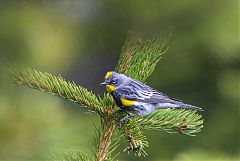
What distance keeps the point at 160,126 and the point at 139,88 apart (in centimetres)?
37

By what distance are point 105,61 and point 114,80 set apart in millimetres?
6688

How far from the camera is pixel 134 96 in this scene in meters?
2.88

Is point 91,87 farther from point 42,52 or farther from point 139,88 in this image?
point 139,88

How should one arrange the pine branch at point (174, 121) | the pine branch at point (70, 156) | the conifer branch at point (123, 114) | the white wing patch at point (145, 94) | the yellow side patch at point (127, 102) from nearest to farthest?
the pine branch at point (70, 156), the conifer branch at point (123, 114), the pine branch at point (174, 121), the yellow side patch at point (127, 102), the white wing patch at point (145, 94)

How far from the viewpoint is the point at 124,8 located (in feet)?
19.3

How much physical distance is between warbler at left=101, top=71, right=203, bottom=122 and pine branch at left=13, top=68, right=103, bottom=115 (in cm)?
18

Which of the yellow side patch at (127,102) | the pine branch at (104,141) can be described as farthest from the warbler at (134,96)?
the pine branch at (104,141)

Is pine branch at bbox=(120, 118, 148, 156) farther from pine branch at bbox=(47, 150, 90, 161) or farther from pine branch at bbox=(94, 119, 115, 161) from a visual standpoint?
pine branch at bbox=(47, 150, 90, 161)

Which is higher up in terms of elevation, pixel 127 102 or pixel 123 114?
pixel 127 102

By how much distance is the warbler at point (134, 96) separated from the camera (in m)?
2.62

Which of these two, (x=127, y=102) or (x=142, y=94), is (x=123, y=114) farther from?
(x=142, y=94)

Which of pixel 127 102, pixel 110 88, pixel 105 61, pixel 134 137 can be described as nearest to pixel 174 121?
pixel 134 137

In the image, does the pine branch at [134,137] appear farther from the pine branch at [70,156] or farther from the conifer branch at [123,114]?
the pine branch at [70,156]

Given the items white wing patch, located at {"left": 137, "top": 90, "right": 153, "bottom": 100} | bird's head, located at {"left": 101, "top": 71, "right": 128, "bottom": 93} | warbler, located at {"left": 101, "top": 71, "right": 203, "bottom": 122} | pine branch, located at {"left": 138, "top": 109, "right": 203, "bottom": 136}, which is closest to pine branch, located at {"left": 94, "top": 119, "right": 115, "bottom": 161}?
warbler, located at {"left": 101, "top": 71, "right": 203, "bottom": 122}
